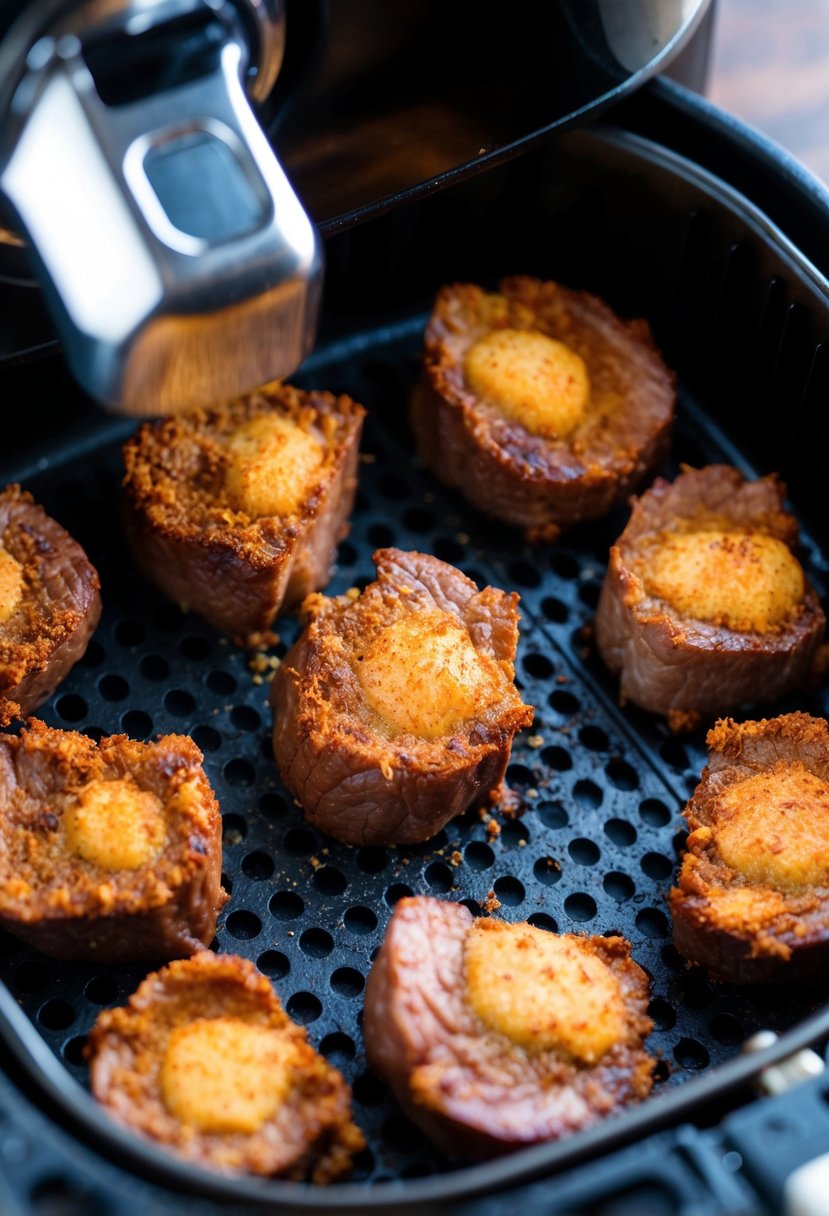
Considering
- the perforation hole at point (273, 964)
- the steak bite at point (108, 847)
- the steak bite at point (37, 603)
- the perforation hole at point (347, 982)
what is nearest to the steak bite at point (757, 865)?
the perforation hole at point (347, 982)

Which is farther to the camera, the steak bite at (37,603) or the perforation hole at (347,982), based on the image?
the steak bite at (37,603)

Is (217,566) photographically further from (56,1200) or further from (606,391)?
(56,1200)

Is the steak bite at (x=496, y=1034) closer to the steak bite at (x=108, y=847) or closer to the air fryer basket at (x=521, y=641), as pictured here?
Answer: the air fryer basket at (x=521, y=641)

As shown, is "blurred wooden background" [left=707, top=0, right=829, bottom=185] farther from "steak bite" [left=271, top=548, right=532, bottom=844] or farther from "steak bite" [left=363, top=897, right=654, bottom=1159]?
"steak bite" [left=363, top=897, right=654, bottom=1159]

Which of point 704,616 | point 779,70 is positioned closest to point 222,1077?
point 704,616

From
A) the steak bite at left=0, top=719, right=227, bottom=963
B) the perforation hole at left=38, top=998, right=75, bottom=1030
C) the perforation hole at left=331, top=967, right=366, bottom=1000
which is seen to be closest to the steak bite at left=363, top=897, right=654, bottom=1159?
the perforation hole at left=331, top=967, right=366, bottom=1000

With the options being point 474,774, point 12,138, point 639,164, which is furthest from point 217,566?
point 639,164

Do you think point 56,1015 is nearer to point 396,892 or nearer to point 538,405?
point 396,892
